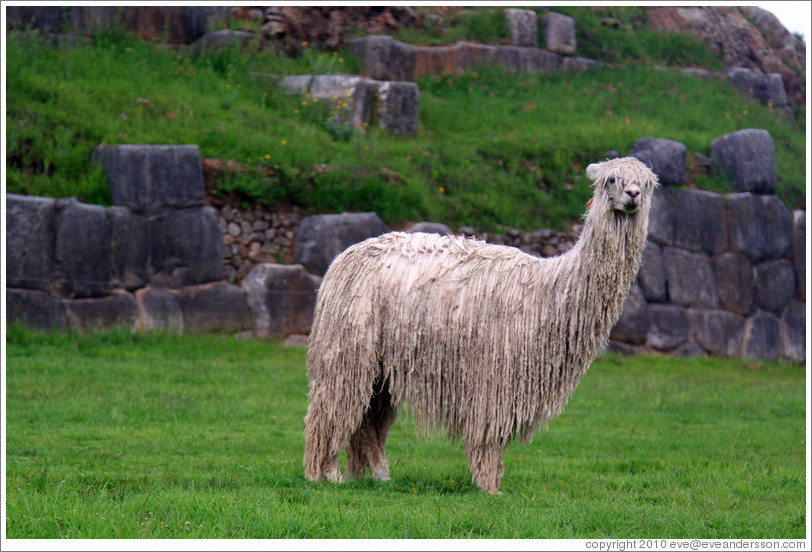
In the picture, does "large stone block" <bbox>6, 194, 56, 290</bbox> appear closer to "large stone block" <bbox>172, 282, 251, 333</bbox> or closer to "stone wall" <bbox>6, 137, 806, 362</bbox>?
"stone wall" <bbox>6, 137, 806, 362</bbox>

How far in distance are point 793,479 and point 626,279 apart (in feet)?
8.61

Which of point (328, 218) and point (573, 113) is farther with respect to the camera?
point (573, 113)

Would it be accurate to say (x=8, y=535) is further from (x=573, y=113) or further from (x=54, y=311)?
(x=573, y=113)

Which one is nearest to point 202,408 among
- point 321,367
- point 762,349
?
point 321,367

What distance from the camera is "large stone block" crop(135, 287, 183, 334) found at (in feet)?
44.7

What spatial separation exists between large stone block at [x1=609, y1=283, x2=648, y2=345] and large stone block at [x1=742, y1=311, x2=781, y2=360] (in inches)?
90.7

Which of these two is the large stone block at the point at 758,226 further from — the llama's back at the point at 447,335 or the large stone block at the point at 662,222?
the llama's back at the point at 447,335

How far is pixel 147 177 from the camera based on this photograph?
13.9 metres

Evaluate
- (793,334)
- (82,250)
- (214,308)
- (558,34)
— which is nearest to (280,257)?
(214,308)

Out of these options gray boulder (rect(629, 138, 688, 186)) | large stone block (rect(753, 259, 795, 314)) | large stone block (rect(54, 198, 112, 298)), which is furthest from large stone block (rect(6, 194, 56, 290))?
large stone block (rect(753, 259, 795, 314))

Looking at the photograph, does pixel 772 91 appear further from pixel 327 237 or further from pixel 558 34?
pixel 327 237

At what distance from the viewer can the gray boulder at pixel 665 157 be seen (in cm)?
1731

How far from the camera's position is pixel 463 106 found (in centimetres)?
1983

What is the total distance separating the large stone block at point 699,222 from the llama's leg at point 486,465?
11.2 meters
